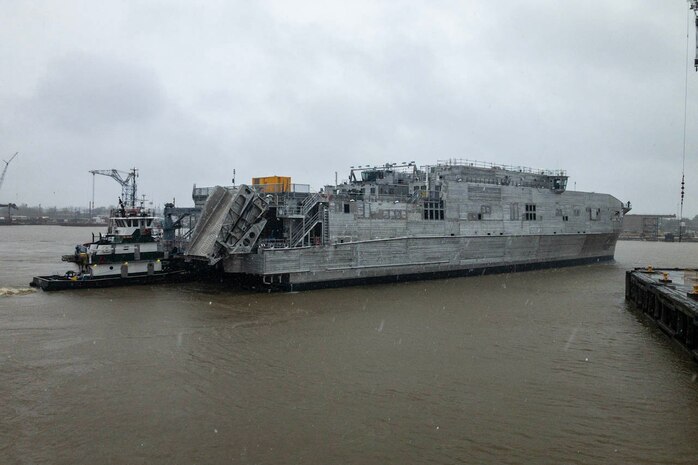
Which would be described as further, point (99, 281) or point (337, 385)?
point (99, 281)

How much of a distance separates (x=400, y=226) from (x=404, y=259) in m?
2.15

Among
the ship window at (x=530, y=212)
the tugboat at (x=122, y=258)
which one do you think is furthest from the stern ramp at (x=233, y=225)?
the ship window at (x=530, y=212)

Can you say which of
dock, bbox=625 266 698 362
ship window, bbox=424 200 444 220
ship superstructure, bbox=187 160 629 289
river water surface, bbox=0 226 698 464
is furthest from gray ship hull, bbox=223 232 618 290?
dock, bbox=625 266 698 362

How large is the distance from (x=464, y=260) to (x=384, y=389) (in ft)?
82.2

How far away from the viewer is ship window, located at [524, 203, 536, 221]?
41.9m

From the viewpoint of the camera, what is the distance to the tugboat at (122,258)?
29.2 m

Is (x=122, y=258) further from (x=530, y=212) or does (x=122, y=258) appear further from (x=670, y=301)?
(x=530, y=212)

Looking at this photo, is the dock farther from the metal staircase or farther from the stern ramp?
the stern ramp

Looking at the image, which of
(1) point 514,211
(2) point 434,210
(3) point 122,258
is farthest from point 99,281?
(1) point 514,211

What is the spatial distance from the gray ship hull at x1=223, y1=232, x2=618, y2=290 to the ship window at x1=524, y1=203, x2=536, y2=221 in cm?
151

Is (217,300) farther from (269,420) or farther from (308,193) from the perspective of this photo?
(269,420)

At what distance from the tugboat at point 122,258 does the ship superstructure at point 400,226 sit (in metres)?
3.32

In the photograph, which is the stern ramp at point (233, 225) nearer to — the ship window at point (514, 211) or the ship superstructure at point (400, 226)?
the ship superstructure at point (400, 226)

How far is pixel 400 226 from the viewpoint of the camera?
33.8m
